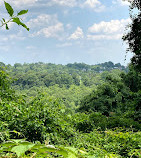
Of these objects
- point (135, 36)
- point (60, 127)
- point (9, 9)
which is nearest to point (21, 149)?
point (9, 9)

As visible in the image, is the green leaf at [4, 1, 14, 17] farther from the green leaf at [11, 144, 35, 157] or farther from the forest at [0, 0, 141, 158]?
the green leaf at [11, 144, 35, 157]

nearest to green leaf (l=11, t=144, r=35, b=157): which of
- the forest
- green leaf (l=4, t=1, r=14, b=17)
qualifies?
the forest

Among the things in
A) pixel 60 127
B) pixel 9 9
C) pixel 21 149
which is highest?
pixel 9 9

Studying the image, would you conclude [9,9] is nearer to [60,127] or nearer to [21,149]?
[21,149]

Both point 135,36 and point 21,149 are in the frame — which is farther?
point 135,36

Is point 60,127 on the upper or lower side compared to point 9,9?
lower

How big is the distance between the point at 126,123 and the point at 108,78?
20.5 metres

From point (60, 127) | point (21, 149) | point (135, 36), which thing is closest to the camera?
point (21, 149)

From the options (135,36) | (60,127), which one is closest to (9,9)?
(60,127)

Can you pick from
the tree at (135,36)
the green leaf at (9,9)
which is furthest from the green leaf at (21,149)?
the tree at (135,36)

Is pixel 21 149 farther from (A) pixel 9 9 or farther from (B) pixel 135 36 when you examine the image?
(B) pixel 135 36

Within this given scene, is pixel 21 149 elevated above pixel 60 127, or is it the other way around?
pixel 21 149

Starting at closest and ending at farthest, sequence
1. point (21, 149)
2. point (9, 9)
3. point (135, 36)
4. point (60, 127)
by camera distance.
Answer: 1. point (21, 149)
2. point (9, 9)
3. point (60, 127)
4. point (135, 36)

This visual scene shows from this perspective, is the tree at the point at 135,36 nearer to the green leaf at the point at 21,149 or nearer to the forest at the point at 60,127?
the forest at the point at 60,127
